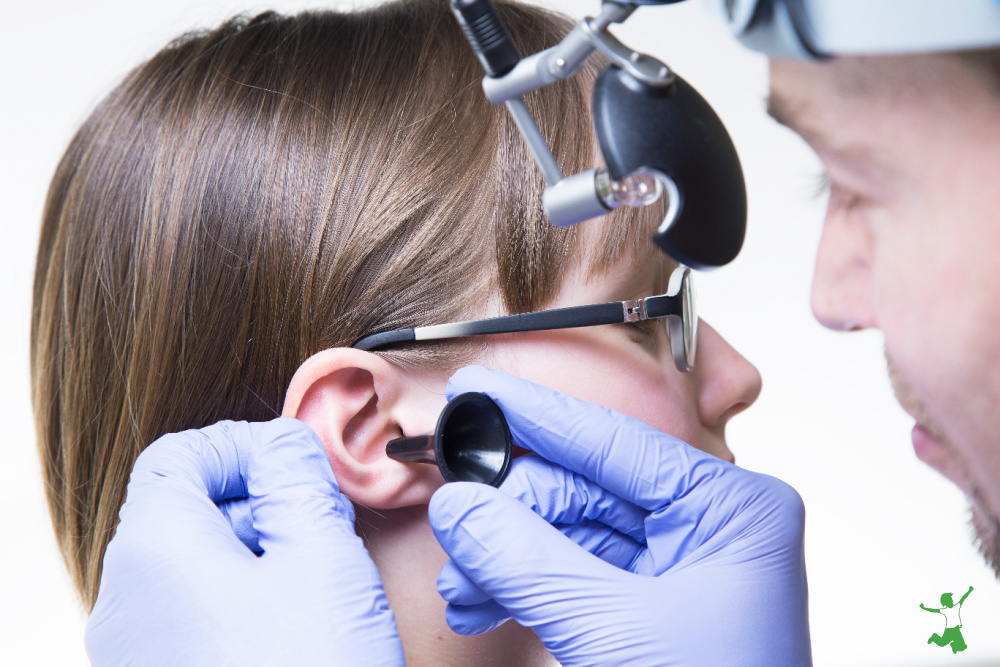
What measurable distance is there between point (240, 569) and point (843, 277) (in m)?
0.89

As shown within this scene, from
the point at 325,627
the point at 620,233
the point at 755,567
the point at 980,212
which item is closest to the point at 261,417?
the point at 325,627


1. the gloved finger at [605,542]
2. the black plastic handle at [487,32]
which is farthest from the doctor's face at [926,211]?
the gloved finger at [605,542]

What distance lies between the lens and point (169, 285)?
1278 millimetres

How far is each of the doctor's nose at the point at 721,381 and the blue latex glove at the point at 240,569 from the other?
0.65m

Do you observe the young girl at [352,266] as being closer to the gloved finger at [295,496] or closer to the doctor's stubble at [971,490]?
the gloved finger at [295,496]

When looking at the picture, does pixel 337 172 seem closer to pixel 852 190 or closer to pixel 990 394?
pixel 852 190

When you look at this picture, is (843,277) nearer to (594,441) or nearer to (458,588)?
(594,441)

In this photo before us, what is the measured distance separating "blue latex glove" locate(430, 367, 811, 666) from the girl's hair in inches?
8.4

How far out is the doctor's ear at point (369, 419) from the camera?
121 centimetres

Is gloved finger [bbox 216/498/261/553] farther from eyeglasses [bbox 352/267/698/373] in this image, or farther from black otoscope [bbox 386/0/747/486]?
black otoscope [bbox 386/0/747/486]

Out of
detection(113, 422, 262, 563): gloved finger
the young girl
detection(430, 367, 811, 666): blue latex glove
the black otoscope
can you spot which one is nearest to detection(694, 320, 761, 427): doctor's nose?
the young girl

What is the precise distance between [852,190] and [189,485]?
996 mm

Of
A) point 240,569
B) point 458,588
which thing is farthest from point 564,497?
point 240,569

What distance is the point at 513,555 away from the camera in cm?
107
